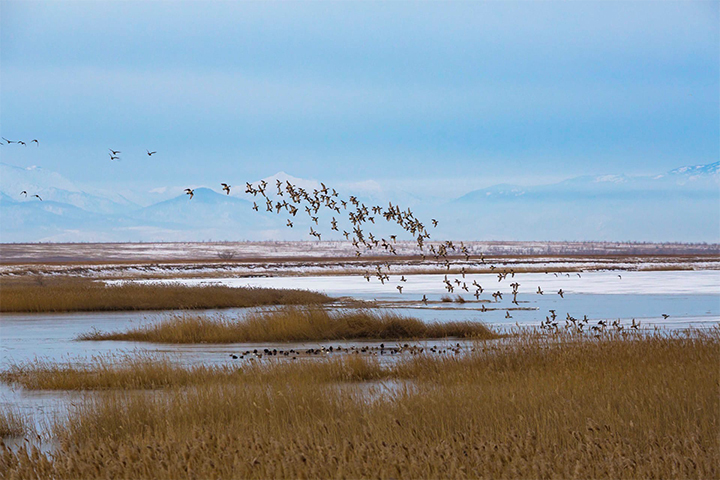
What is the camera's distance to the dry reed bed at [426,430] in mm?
7184

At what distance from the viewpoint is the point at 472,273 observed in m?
87.5

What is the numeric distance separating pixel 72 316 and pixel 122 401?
27.8 meters

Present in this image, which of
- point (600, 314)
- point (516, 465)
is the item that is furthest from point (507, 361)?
point (600, 314)

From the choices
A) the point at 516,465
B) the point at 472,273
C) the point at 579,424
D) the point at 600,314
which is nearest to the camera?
the point at 516,465

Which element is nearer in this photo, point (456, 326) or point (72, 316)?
point (456, 326)

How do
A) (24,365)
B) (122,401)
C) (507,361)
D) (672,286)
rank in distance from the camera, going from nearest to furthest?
(122,401) < (507,361) < (24,365) < (672,286)

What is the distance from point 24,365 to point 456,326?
14758 millimetres

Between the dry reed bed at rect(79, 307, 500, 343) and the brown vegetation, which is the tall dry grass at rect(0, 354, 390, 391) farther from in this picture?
the dry reed bed at rect(79, 307, 500, 343)

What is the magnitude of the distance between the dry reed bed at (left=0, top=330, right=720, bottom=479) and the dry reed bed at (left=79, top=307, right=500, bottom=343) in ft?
37.8

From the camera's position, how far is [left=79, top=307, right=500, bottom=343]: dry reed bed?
2694 cm

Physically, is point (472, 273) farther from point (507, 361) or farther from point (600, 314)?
point (507, 361)

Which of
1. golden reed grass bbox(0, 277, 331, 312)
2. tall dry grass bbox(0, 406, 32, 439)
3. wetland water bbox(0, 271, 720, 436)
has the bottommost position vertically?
wetland water bbox(0, 271, 720, 436)

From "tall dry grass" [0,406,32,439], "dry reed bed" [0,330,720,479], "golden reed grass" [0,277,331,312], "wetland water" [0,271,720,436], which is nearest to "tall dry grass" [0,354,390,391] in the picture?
"wetland water" [0,271,720,436]

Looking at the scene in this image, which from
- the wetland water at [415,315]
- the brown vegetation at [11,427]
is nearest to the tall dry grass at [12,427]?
the brown vegetation at [11,427]
